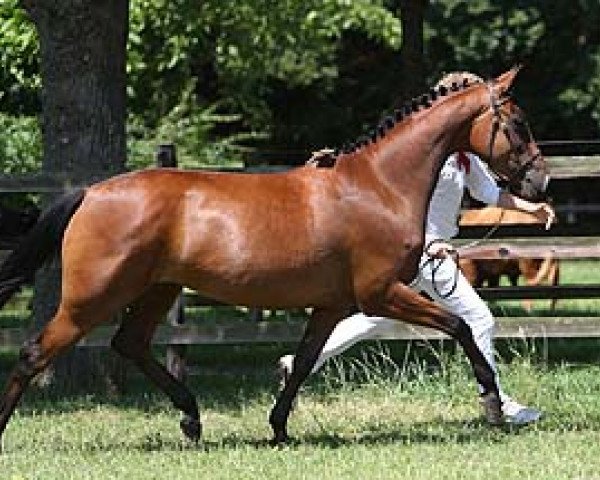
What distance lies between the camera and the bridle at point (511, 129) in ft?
25.7

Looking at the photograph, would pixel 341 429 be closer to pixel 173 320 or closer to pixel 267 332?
pixel 267 332

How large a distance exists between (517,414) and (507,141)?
1.59 metres

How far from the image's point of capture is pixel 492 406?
26.0 ft

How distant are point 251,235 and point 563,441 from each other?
196 cm

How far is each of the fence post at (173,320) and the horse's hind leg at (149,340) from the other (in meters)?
1.97

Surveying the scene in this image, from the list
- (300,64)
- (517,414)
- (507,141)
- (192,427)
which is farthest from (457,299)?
(300,64)

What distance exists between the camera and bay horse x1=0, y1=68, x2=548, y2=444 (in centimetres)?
748

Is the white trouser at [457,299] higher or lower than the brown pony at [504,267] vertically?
higher

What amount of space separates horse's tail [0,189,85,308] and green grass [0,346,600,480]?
2.99 feet

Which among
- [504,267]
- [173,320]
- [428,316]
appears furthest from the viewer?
[504,267]

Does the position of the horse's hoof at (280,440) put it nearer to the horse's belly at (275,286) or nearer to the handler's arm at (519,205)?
the horse's belly at (275,286)

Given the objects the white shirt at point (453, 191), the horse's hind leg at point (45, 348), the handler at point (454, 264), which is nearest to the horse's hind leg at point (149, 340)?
the horse's hind leg at point (45, 348)

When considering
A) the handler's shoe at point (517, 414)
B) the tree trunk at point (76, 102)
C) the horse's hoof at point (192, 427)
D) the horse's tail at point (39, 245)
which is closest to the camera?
the horse's tail at point (39, 245)

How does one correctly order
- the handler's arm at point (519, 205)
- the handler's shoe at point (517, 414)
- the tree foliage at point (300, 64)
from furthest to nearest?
1. the tree foliage at point (300, 64)
2. the handler's arm at point (519, 205)
3. the handler's shoe at point (517, 414)
